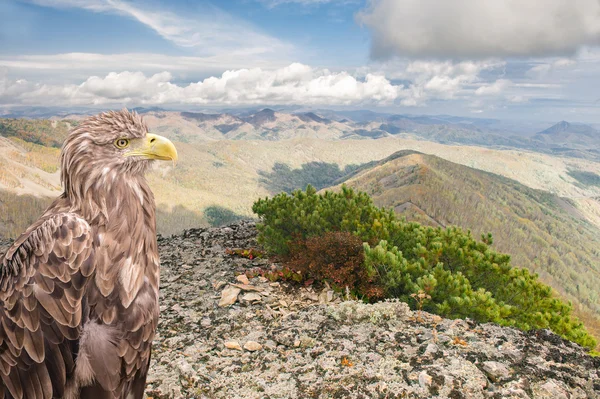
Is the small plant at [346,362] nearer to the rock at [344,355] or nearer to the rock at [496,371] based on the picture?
the rock at [344,355]

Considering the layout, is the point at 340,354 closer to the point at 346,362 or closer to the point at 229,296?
the point at 346,362

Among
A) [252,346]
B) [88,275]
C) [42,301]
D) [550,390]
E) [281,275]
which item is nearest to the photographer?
[42,301]

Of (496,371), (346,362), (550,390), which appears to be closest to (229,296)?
(346,362)

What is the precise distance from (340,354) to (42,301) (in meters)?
4.75

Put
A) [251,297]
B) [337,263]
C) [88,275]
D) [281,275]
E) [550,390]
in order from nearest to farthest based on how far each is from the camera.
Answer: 1. [88,275]
2. [550,390]
3. [251,297]
4. [337,263]
5. [281,275]

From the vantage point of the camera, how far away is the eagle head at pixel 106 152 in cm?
334

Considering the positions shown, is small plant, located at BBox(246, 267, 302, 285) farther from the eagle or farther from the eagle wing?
the eagle wing

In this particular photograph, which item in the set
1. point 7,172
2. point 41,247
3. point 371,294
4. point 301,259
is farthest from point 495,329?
point 7,172

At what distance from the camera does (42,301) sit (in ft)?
10.2

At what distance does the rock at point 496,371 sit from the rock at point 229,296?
5.50 m

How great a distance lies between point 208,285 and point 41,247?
7375 mm

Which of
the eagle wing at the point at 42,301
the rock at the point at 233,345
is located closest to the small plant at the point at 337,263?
the rock at the point at 233,345

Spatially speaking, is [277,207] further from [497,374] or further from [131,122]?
[131,122]

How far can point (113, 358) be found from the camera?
135 inches
